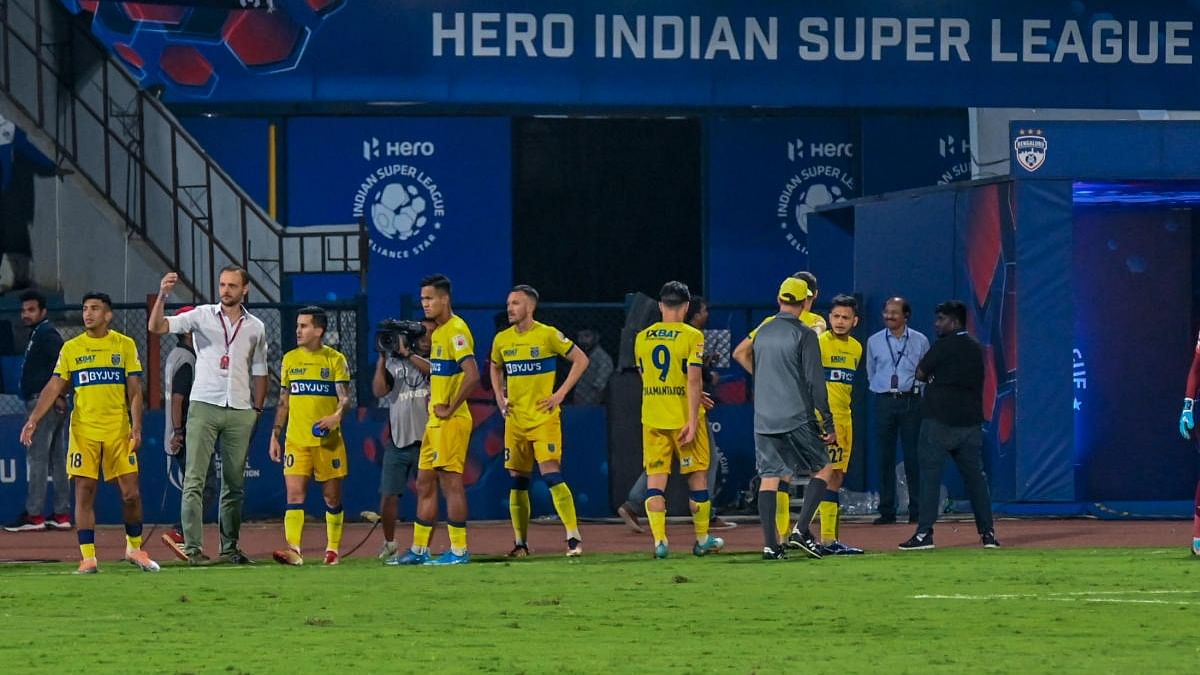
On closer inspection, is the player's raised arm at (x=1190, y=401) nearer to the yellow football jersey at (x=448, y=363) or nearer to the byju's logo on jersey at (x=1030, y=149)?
the yellow football jersey at (x=448, y=363)

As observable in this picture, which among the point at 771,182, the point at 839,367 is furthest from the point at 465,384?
the point at 771,182

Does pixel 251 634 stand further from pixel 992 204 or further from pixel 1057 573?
pixel 992 204

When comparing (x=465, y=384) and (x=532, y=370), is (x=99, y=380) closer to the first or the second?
(x=465, y=384)

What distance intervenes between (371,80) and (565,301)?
3.29 metres

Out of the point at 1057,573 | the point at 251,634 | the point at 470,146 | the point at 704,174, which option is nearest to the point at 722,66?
the point at 704,174

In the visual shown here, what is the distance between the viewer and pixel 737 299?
84.8ft

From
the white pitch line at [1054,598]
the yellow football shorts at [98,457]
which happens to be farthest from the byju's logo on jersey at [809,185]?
the white pitch line at [1054,598]

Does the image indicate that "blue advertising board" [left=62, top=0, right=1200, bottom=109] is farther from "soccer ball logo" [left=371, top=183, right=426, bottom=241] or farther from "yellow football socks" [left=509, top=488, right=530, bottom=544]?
"yellow football socks" [left=509, top=488, right=530, bottom=544]

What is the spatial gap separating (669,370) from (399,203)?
1005 cm

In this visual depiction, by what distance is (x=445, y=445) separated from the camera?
15648 millimetres

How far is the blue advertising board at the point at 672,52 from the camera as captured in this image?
80.1 feet

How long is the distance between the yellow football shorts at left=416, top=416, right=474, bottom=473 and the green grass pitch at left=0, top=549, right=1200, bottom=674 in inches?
29.1

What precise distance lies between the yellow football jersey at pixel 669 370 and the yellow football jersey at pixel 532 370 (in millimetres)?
658

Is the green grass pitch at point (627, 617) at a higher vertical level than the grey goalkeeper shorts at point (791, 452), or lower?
lower
